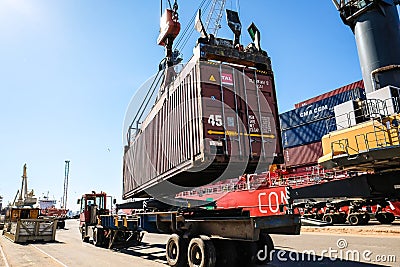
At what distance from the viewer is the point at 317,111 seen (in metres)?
21.1

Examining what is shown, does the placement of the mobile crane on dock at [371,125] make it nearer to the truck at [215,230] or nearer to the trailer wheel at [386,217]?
the truck at [215,230]

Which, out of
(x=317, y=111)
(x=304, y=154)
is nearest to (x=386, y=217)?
(x=304, y=154)

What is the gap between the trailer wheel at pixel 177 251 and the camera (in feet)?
23.1

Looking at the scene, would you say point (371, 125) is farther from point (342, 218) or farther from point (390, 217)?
point (342, 218)

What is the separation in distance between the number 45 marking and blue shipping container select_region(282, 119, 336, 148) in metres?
14.4

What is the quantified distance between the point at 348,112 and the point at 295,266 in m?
5.07

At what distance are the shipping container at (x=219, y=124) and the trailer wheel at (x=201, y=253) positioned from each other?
5.88 feet

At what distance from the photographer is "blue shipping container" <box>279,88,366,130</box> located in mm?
19375

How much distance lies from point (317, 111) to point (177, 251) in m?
17.1

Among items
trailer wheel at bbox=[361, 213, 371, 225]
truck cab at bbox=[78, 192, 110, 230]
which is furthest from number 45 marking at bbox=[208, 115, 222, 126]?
trailer wheel at bbox=[361, 213, 371, 225]

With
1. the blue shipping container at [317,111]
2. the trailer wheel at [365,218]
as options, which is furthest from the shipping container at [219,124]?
the blue shipping container at [317,111]

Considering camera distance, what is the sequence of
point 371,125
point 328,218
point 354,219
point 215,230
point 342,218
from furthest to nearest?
point 328,218
point 342,218
point 354,219
point 371,125
point 215,230

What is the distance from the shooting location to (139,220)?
8969 mm

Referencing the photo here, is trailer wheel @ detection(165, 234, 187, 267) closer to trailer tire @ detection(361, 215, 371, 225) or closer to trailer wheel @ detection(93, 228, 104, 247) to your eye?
trailer wheel @ detection(93, 228, 104, 247)
